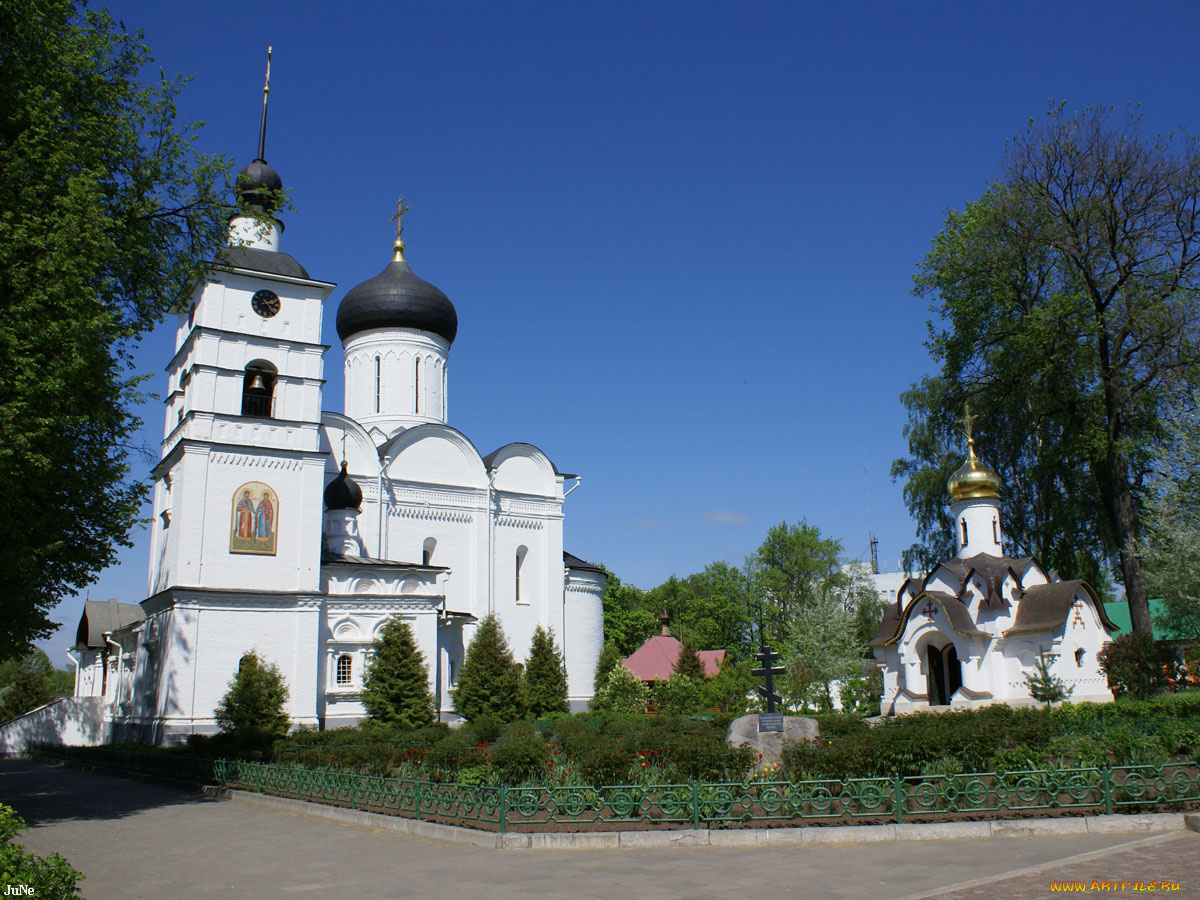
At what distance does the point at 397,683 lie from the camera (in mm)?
23234

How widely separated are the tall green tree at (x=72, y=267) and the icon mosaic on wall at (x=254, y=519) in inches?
256

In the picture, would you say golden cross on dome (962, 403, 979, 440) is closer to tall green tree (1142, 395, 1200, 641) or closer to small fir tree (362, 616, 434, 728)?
tall green tree (1142, 395, 1200, 641)

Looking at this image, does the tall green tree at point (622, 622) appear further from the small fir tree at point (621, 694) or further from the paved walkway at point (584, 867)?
the paved walkway at point (584, 867)

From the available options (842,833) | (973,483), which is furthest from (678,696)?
(842,833)

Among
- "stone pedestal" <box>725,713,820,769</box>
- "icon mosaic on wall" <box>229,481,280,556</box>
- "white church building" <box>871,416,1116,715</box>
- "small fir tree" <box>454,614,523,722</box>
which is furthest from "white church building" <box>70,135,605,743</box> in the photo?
"stone pedestal" <box>725,713,820,769</box>

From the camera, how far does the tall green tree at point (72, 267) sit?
37.7 ft

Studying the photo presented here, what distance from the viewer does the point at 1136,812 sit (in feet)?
29.5

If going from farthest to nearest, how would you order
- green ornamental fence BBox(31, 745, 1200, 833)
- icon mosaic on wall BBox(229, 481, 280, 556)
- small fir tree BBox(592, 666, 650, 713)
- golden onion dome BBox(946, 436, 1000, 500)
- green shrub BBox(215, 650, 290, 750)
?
small fir tree BBox(592, 666, 650, 713)
golden onion dome BBox(946, 436, 1000, 500)
icon mosaic on wall BBox(229, 481, 280, 556)
green shrub BBox(215, 650, 290, 750)
green ornamental fence BBox(31, 745, 1200, 833)

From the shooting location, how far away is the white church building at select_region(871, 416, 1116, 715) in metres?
22.8

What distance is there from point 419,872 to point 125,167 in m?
11.4

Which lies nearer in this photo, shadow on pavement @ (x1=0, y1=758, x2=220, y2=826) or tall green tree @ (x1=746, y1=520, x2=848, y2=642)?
shadow on pavement @ (x1=0, y1=758, x2=220, y2=826)

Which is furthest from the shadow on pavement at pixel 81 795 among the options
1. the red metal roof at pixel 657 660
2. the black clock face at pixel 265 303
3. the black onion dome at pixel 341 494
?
the red metal roof at pixel 657 660

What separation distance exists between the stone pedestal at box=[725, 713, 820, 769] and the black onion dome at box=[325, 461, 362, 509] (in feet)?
51.0

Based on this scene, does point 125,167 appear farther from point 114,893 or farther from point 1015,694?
point 1015,694
